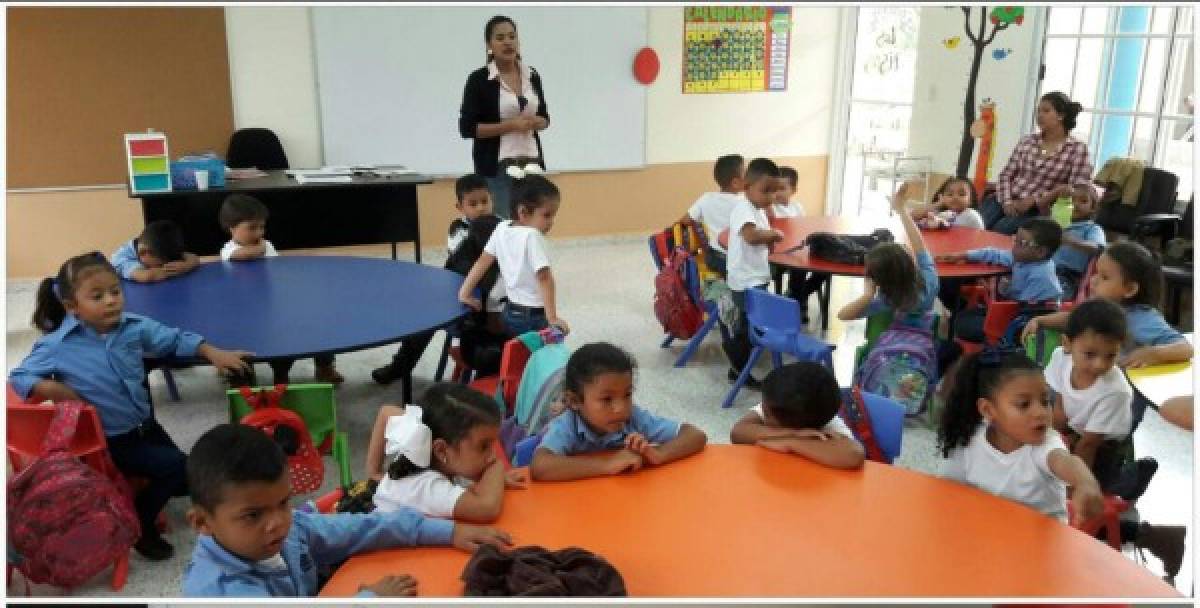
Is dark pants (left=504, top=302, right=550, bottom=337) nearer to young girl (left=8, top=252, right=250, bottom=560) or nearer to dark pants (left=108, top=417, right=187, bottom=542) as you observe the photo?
young girl (left=8, top=252, right=250, bottom=560)

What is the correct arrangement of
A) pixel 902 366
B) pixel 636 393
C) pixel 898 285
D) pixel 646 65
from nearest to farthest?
pixel 898 285 < pixel 902 366 < pixel 636 393 < pixel 646 65

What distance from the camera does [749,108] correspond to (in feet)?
26.0

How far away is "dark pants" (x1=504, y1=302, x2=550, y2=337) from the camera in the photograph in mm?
3559

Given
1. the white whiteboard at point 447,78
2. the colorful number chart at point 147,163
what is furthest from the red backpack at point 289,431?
the white whiteboard at point 447,78

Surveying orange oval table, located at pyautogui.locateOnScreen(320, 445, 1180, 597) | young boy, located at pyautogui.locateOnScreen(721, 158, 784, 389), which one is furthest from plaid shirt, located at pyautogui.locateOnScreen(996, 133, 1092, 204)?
orange oval table, located at pyautogui.locateOnScreen(320, 445, 1180, 597)

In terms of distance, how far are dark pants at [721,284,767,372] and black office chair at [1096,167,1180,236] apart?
2661mm

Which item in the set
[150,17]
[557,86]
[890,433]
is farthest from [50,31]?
[890,433]

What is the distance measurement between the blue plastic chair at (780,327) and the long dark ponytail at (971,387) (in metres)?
1.49

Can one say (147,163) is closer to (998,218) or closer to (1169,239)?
(998,218)

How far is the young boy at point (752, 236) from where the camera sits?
412cm

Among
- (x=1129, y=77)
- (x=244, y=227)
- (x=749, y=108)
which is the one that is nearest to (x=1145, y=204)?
(x=1129, y=77)

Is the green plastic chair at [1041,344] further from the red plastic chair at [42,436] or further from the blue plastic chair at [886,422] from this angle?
the red plastic chair at [42,436]

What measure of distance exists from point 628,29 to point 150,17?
3335 millimetres

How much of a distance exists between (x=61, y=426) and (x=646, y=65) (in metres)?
5.55
